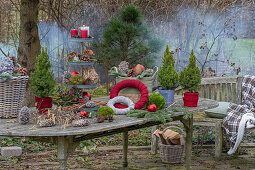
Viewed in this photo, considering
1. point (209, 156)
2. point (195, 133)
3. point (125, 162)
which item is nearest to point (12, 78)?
point (125, 162)

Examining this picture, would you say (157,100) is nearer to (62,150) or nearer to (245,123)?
(62,150)

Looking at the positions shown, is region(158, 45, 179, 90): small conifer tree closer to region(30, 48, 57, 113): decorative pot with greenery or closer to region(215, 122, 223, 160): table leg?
region(30, 48, 57, 113): decorative pot with greenery

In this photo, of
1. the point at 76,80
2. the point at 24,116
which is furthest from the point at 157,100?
the point at 24,116

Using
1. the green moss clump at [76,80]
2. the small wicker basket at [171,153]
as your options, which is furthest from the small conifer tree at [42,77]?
the small wicker basket at [171,153]

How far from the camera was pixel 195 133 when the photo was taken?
247 inches

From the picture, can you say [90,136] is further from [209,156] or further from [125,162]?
[209,156]

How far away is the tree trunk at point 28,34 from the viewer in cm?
596

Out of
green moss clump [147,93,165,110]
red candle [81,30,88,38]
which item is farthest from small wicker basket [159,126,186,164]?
red candle [81,30,88,38]

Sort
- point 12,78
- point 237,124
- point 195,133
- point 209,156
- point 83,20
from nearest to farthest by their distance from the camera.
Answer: point 12,78, point 237,124, point 209,156, point 195,133, point 83,20

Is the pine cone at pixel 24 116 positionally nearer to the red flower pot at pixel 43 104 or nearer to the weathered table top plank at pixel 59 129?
the weathered table top plank at pixel 59 129

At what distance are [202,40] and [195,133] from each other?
2.39m

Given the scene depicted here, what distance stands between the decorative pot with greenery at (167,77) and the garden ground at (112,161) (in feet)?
4.62

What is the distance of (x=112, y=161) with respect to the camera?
193 inches

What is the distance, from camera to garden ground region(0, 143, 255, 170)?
183 inches
